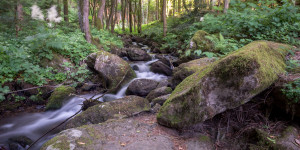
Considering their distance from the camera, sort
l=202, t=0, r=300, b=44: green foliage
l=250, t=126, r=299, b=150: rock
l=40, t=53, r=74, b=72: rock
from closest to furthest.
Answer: l=250, t=126, r=299, b=150: rock < l=202, t=0, r=300, b=44: green foliage < l=40, t=53, r=74, b=72: rock

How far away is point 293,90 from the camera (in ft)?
8.87

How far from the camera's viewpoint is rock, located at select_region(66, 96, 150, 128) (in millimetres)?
4391

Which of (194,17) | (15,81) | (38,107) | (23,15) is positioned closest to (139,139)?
(38,107)

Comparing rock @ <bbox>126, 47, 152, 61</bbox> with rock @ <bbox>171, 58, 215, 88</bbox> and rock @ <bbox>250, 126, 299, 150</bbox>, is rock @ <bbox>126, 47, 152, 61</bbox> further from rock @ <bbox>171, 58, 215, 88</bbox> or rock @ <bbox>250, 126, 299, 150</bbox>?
rock @ <bbox>250, 126, 299, 150</bbox>

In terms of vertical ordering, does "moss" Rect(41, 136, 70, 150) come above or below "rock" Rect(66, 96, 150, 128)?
above

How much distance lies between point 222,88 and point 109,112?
300 centimetres

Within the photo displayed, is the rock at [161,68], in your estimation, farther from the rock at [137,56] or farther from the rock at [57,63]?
the rock at [57,63]

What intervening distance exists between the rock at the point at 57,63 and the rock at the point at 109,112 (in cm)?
413

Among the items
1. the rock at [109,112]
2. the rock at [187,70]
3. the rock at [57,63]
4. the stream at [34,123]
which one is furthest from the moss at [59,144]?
the rock at [57,63]

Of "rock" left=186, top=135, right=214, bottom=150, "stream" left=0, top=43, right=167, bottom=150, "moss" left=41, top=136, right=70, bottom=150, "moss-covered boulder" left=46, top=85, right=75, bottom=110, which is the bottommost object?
"stream" left=0, top=43, right=167, bottom=150

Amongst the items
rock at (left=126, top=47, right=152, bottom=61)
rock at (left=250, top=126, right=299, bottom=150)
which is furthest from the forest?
rock at (left=126, top=47, right=152, bottom=61)

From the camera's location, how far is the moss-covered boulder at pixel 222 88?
105 inches

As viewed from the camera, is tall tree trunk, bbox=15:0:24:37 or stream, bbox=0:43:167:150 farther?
tall tree trunk, bbox=15:0:24:37

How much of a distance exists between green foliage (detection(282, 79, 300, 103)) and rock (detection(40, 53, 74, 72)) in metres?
7.94
